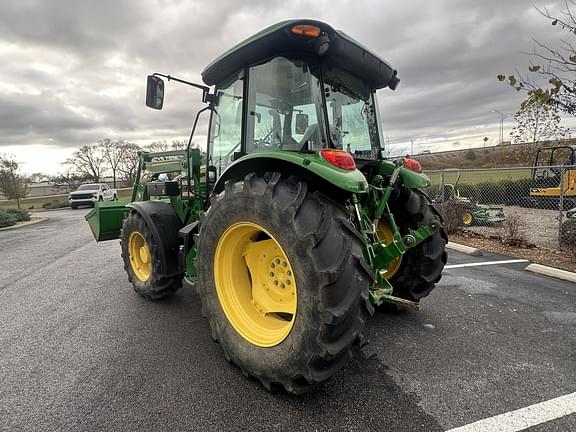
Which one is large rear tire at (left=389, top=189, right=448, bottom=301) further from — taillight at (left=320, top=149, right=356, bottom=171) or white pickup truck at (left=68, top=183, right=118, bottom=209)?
white pickup truck at (left=68, top=183, right=118, bottom=209)

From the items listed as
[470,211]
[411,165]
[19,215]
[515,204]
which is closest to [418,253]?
[411,165]

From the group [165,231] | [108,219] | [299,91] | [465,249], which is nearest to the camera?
[299,91]

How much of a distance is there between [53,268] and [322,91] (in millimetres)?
5693

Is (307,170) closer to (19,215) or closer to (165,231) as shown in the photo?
(165,231)

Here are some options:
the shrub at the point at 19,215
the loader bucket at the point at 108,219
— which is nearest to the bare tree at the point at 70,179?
the shrub at the point at 19,215

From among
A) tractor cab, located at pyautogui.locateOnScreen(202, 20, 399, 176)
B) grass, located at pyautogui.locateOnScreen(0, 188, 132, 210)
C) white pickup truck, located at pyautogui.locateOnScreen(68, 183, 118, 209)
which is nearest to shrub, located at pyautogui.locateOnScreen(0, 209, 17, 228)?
white pickup truck, located at pyautogui.locateOnScreen(68, 183, 118, 209)

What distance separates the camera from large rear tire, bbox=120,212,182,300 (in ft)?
11.4

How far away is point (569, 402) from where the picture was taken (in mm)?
1978

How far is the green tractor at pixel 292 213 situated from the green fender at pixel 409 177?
0.01 m

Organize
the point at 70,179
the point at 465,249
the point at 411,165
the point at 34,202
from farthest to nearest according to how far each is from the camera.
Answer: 1. the point at 70,179
2. the point at 34,202
3. the point at 465,249
4. the point at 411,165

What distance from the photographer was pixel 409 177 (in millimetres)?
3018

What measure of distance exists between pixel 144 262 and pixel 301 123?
2.69m

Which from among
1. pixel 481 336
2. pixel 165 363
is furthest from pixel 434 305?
pixel 165 363

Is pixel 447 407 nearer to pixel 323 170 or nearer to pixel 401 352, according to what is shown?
pixel 401 352
